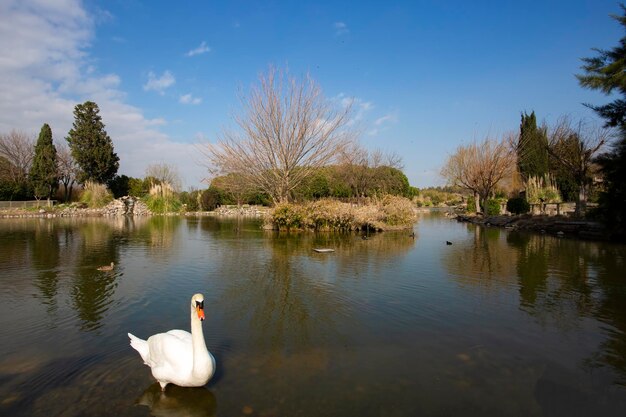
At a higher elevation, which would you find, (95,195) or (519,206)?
(95,195)

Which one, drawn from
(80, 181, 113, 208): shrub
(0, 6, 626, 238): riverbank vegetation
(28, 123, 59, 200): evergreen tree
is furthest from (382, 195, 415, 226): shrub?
(28, 123, 59, 200): evergreen tree

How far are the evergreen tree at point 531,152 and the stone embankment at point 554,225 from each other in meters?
10.7

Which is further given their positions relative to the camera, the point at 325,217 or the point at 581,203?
the point at 581,203

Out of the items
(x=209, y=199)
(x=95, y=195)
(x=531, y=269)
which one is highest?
(x=95, y=195)

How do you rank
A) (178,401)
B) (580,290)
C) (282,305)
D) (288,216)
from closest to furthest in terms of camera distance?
1. (178,401)
2. (282,305)
3. (580,290)
4. (288,216)

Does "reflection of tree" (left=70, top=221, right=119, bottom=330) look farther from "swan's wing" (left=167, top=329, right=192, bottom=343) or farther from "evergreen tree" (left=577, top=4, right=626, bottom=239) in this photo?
"evergreen tree" (left=577, top=4, right=626, bottom=239)

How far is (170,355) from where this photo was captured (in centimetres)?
365

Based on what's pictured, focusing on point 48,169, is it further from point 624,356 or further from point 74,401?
point 624,356

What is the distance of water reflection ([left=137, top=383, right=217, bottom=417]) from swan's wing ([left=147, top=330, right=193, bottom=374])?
7.5 inches

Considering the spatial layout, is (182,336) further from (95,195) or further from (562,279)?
(95,195)

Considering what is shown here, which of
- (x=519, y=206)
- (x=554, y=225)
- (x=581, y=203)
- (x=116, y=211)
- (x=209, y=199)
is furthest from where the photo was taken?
(x=209, y=199)

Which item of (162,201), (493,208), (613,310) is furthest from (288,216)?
(162,201)

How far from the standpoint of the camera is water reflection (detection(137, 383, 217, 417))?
3.38m

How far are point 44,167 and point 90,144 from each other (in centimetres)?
471
